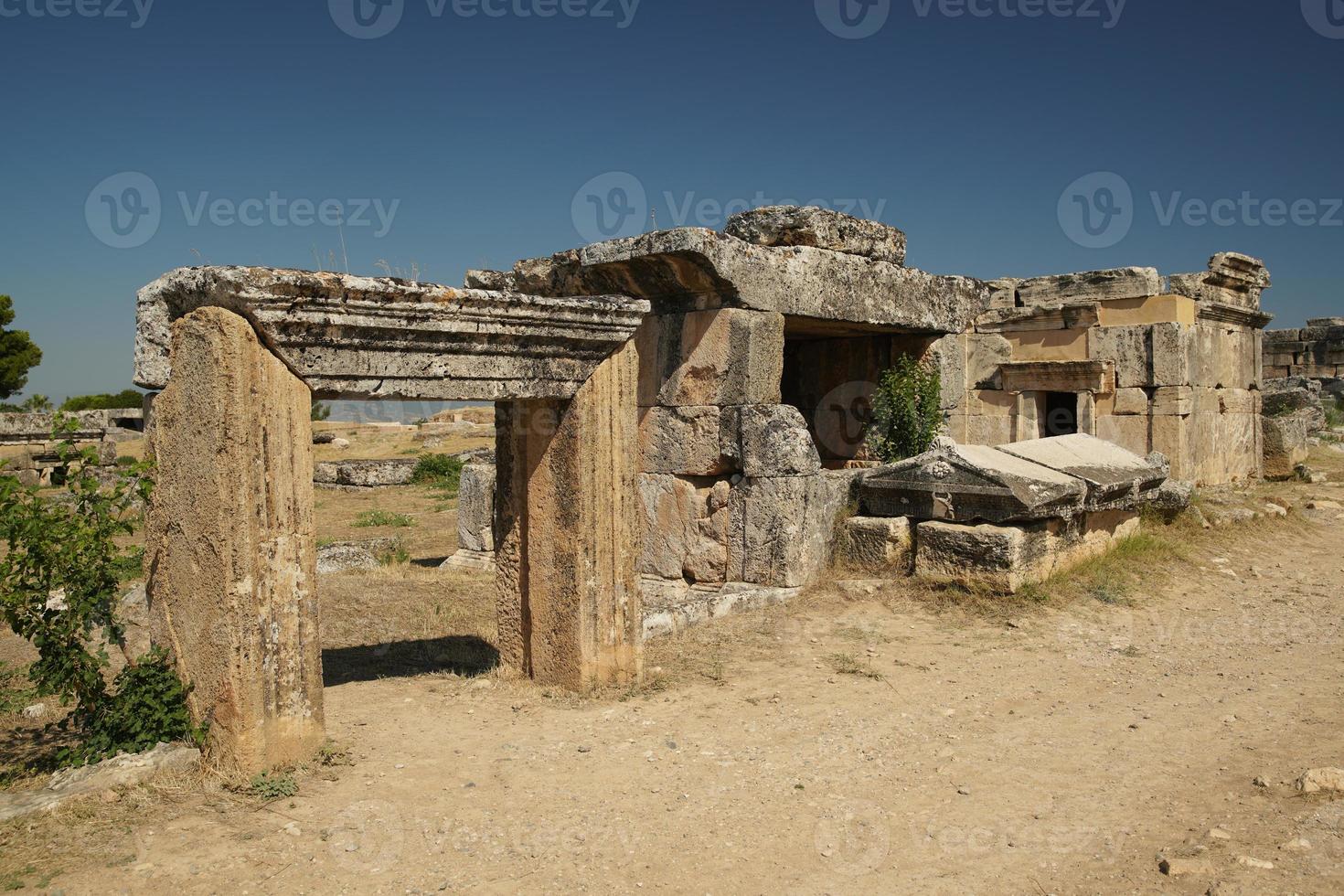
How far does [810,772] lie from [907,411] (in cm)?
528

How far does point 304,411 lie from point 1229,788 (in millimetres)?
4062

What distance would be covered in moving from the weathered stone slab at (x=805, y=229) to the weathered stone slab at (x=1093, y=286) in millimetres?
4720

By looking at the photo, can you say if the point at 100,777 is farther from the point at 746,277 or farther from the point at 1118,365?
the point at 1118,365

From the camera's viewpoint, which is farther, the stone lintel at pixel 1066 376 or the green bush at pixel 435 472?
the green bush at pixel 435 472

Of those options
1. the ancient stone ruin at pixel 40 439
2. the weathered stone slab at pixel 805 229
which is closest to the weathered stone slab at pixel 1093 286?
the weathered stone slab at pixel 805 229

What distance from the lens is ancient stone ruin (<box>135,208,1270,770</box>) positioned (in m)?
3.88

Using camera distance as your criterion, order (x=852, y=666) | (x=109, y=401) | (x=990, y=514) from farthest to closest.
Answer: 1. (x=109, y=401)
2. (x=990, y=514)
3. (x=852, y=666)

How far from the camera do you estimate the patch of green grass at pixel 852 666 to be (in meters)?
5.65

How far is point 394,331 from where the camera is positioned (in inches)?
166

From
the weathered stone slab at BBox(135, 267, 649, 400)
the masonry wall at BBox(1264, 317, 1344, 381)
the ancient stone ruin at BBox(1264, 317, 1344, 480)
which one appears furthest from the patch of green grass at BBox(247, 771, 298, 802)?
the masonry wall at BBox(1264, 317, 1344, 381)

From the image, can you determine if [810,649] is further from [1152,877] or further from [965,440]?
[965,440]

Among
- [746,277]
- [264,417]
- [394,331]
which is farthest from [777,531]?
[264,417]

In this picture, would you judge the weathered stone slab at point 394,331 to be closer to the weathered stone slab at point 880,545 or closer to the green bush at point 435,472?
the weathered stone slab at point 880,545

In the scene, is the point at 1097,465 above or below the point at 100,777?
above
